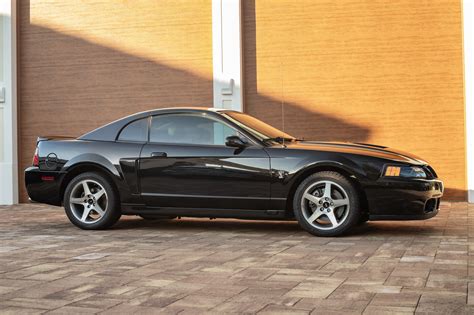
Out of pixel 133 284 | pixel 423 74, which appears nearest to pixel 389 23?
pixel 423 74

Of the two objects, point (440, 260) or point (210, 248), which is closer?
point (440, 260)

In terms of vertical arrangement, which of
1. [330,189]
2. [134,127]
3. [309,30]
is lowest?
[330,189]

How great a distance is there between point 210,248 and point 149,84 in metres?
6.92

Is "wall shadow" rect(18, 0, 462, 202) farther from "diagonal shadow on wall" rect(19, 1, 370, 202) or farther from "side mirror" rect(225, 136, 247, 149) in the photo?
"side mirror" rect(225, 136, 247, 149)

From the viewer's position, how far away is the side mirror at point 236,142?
23.6 ft

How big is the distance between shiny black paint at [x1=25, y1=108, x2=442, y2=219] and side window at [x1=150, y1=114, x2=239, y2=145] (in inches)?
3.5

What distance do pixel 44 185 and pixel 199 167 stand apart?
6.50 feet

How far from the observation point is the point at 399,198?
6.69m

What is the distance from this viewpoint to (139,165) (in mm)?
7559

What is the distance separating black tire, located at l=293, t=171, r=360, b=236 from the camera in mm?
6770

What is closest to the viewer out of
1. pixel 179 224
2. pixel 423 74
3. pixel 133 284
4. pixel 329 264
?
pixel 133 284

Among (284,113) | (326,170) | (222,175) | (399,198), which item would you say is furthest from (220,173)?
(284,113)

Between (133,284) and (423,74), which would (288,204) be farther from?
(423,74)

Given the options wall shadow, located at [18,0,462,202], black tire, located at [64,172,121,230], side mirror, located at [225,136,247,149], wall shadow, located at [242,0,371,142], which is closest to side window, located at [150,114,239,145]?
side mirror, located at [225,136,247,149]
